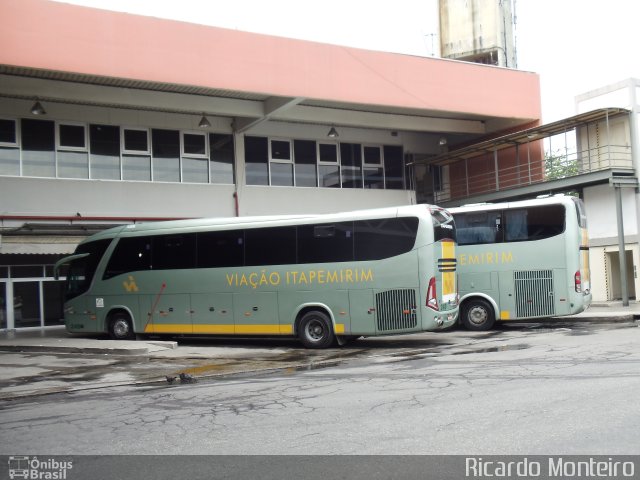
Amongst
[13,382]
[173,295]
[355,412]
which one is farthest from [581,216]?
[13,382]

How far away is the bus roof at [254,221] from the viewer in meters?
15.8

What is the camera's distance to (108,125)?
24.2 metres

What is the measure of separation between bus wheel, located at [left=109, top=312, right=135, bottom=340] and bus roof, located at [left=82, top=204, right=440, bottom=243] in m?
2.34

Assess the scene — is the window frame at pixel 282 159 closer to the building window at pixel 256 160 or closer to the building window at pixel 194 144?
the building window at pixel 256 160

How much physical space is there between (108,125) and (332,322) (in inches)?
497

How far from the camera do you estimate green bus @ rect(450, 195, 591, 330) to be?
59.8ft

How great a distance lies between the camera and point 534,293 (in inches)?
735

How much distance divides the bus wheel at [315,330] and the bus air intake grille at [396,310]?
1.33 meters

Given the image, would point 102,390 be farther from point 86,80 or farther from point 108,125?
point 108,125

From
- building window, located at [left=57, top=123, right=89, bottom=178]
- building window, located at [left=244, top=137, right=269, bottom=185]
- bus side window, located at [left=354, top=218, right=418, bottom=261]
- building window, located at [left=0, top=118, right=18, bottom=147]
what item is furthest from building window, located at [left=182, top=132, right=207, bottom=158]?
bus side window, located at [left=354, top=218, right=418, bottom=261]

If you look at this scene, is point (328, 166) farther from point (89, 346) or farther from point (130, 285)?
point (89, 346)

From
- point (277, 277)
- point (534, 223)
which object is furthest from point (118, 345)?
point (534, 223)

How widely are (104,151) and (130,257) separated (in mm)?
6598

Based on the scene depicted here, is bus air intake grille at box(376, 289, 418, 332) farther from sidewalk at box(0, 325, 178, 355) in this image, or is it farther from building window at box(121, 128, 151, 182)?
building window at box(121, 128, 151, 182)
